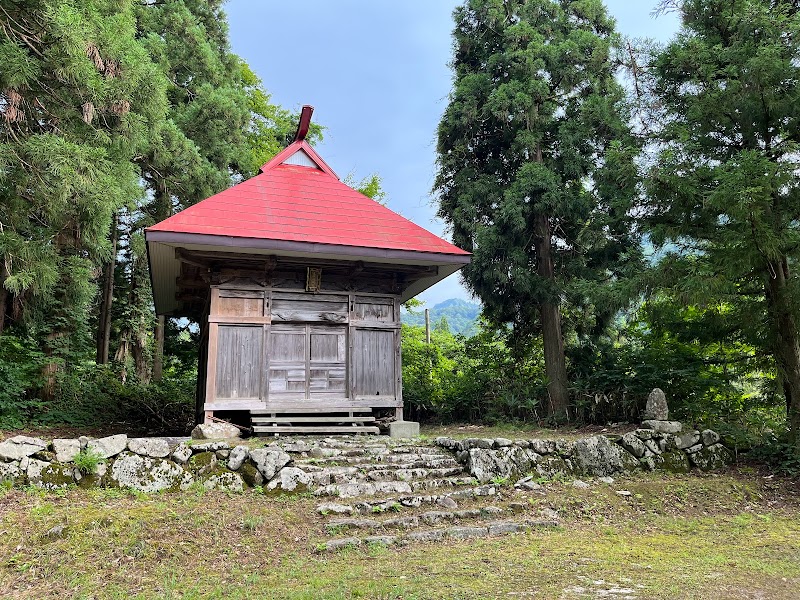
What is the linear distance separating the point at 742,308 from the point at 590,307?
4.96 m

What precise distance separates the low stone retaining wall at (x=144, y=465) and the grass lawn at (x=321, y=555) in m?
0.24

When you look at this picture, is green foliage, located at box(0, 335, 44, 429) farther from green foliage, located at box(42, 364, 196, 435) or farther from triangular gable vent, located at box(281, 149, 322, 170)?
triangular gable vent, located at box(281, 149, 322, 170)

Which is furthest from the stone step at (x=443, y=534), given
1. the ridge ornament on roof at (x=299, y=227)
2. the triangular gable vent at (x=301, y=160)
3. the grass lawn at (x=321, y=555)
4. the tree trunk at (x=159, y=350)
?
the tree trunk at (x=159, y=350)

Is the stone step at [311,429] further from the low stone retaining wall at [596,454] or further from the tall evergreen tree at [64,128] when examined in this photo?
the tall evergreen tree at [64,128]

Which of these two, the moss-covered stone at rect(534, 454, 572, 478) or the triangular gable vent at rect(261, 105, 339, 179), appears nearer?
the moss-covered stone at rect(534, 454, 572, 478)

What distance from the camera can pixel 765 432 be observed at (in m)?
10.3

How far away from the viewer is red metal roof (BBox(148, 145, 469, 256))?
9523 mm

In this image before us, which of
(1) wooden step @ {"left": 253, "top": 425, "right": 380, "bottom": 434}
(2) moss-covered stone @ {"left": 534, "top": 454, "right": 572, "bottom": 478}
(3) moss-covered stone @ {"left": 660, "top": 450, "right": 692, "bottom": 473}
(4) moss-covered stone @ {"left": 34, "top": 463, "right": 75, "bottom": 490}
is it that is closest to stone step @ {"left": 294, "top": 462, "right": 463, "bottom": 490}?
(2) moss-covered stone @ {"left": 534, "top": 454, "right": 572, "bottom": 478}

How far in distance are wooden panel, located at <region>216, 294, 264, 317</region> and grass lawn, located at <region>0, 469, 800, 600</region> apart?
4.12 metres

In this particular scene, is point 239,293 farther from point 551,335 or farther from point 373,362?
point 551,335

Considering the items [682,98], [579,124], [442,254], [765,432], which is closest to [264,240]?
[442,254]

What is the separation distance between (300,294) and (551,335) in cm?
628

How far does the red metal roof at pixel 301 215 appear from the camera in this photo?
31.2 ft

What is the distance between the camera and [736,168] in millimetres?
7855
